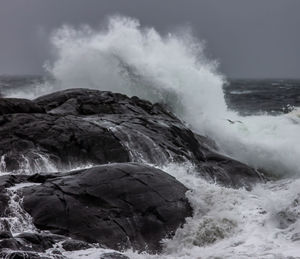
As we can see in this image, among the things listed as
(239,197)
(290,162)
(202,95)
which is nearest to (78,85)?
(202,95)

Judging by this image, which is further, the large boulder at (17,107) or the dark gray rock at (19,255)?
the large boulder at (17,107)

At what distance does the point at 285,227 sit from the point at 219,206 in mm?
1495

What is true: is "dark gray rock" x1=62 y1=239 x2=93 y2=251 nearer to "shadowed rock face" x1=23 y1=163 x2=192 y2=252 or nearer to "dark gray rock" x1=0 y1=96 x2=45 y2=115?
"shadowed rock face" x1=23 y1=163 x2=192 y2=252

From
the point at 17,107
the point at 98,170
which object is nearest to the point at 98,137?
the point at 17,107

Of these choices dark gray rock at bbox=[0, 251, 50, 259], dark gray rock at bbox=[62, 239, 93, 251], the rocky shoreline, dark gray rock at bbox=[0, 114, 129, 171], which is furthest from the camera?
dark gray rock at bbox=[0, 114, 129, 171]

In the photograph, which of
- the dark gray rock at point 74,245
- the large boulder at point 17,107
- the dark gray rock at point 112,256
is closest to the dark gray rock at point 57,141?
the large boulder at point 17,107

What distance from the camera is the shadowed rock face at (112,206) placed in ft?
28.3

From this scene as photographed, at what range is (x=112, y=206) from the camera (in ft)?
30.4

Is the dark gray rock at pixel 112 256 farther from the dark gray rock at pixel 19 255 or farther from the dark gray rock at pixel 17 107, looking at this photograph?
the dark gray rock at pixel 17 107

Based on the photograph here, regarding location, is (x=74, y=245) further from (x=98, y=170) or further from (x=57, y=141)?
(x=57, y=141)

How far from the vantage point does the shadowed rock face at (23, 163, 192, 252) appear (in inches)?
340

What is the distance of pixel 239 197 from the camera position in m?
11.1

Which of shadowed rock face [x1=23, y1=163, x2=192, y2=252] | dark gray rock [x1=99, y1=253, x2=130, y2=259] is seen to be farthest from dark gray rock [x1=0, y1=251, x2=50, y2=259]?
shadowed rock face [x1=23, y1=163, x2=192, y2=252]

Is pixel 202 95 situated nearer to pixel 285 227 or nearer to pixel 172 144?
pixel 172 144
